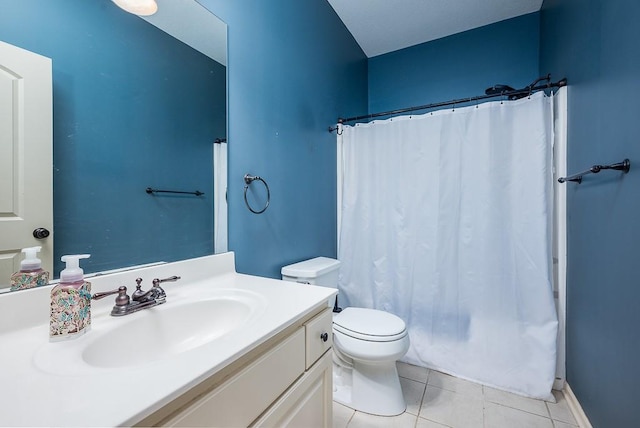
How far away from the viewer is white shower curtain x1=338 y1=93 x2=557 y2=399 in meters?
1.61

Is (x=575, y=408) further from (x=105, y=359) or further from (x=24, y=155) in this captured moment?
(x=24, y=155)

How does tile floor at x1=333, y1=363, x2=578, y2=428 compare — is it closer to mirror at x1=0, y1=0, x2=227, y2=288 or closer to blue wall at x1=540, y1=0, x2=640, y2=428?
blue wall at x1=540, y1=0, x2=640, y2=428

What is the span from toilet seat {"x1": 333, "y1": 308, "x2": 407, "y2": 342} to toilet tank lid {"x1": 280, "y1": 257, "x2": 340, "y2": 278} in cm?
27

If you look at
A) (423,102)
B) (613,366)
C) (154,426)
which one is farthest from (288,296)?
(423,102)

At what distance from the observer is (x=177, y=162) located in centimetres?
109

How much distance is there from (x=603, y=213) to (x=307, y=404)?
Result: 1.37m

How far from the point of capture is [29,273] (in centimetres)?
71

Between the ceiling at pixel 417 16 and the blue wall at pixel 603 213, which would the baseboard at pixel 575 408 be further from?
the ceiling at pixel 417 16

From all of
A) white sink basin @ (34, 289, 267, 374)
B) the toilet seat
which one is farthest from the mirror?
the toilet seat

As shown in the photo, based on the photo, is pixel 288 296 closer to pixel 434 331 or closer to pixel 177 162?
pixel 177 162

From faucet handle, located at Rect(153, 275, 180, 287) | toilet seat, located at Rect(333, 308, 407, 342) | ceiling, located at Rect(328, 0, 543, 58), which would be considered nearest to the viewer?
faucet handle, located at Rect(153, 275, 180, 287)

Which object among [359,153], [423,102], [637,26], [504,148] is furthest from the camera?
[423,102]

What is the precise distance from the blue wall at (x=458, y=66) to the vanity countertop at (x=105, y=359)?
2.25m

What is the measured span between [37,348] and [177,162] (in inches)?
Answer: 27.2
